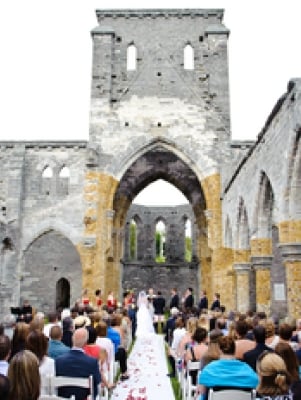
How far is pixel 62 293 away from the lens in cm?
3058

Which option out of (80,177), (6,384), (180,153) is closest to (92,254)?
(80,177)

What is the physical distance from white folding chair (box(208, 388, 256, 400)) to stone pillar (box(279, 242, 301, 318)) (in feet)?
21.6

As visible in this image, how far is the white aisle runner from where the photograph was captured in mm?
8273

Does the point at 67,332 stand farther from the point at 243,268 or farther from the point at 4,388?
the point at 243,268

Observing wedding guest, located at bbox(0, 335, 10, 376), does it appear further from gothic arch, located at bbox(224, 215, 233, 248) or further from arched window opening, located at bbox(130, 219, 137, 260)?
arched window opening, located at bbox(130, 219, 137, 260)

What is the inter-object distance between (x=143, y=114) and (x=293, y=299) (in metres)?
13.4

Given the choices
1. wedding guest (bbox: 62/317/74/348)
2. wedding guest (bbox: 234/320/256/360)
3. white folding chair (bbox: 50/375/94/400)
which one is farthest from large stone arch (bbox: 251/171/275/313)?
white folding chair (bbox: 50/375/94/400)

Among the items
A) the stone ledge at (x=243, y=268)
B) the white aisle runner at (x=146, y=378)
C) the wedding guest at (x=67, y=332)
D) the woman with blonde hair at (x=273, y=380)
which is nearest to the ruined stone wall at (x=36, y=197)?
the stone ledge at (x=243, y=268)

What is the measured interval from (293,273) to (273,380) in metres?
7.22

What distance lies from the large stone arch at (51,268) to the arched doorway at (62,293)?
0.67 meters

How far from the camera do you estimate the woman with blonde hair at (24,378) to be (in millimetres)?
3010

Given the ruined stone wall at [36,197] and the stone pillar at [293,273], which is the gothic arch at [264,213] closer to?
the stone pillar at [293,273]

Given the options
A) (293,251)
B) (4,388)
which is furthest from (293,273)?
(4,388)

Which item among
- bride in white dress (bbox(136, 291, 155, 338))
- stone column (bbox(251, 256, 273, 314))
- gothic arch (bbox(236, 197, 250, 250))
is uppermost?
gothic arch (bbox(236, 197, 250, 250))
